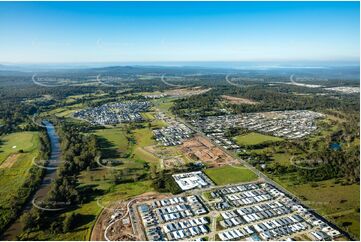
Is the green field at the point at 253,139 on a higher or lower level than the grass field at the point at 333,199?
higher

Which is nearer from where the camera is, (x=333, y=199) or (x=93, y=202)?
(x=333, y=199)

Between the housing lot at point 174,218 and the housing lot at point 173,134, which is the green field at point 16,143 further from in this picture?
the housing lot at point 174,218

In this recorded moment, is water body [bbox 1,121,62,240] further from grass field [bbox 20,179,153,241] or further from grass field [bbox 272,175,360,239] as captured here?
grass field [bbox 272,175,360,239]

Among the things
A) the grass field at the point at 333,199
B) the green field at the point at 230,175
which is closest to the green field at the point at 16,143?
the green field at the point at 230,175

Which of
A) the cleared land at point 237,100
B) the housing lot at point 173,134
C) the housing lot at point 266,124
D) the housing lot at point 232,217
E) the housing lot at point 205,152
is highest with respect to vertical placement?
the cleared land at point 237,100

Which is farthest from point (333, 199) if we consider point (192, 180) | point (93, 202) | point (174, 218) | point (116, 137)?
point (116, 137)

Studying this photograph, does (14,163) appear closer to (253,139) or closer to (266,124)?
(253,139)
